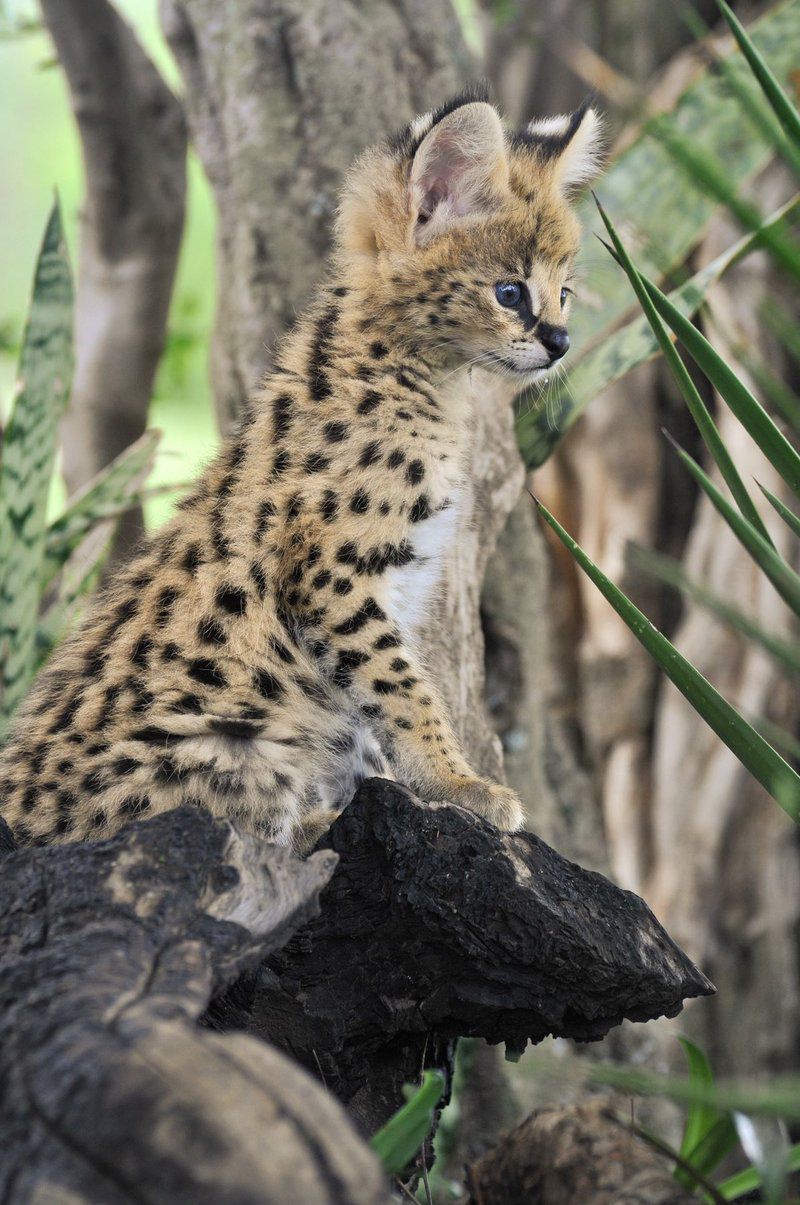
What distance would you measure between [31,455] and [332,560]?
48.4 inches

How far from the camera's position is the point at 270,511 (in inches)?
110

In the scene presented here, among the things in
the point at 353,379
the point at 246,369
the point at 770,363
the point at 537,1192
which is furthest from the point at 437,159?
the point at 770,363

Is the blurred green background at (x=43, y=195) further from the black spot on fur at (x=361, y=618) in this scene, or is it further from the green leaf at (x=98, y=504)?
the black spot on fur at (x=361, y=618)

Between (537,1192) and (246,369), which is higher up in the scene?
(246,369)

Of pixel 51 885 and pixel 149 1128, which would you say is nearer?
pixel 149 1128

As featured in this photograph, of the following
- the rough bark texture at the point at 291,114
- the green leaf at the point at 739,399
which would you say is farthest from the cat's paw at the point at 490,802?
the rough bark texture at the point at 291,114

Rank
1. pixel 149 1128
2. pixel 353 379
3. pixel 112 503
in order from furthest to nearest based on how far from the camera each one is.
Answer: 1. pixel 112 503
2. pixel 353 379
3. pixel 149 1128

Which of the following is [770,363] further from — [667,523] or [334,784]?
[334,784]

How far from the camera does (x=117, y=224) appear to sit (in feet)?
18.4

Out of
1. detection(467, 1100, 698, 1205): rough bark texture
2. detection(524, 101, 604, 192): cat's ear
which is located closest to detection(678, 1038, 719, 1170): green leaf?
detection(467, 1100, 698, 1205): rough bark texture

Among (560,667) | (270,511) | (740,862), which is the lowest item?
(740,862)

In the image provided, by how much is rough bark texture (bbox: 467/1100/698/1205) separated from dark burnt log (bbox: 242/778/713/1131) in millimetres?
218

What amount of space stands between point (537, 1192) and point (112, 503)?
2.61m

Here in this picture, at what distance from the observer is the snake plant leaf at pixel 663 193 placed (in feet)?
12.2
